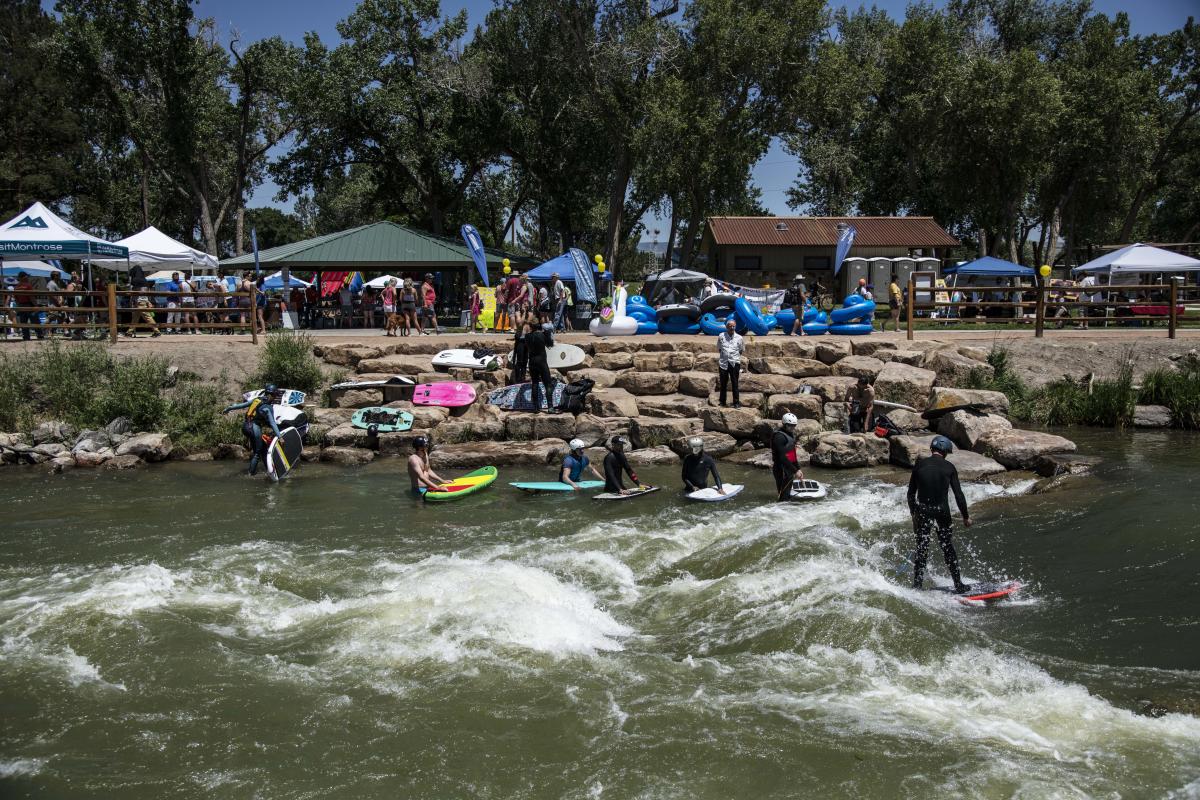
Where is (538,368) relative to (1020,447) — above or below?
above

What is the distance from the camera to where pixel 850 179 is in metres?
41.9

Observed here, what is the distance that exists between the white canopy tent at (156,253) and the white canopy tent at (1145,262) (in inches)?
1087

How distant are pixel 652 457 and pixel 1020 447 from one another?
20.5ft

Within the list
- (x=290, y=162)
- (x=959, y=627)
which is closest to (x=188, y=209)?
(x=290, y=162)

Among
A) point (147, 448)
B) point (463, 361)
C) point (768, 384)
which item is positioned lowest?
point (147, 448)

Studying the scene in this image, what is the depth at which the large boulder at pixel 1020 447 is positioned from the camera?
15.4m

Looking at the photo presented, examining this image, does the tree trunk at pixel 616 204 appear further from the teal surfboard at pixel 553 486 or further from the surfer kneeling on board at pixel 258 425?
the teal surfboard at pixel 553 486

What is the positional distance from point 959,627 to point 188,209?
171ft

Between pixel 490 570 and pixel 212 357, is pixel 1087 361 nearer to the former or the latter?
pixel 490 570

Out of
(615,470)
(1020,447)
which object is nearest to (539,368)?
(615,470)

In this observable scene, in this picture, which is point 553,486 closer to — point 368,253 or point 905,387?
point 905,387

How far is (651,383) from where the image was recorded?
20172 millimetres

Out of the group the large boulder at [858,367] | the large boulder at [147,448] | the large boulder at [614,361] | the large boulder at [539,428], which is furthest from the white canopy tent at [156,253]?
the large boulder at [858,367]

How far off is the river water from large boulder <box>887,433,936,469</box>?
6.92ft
